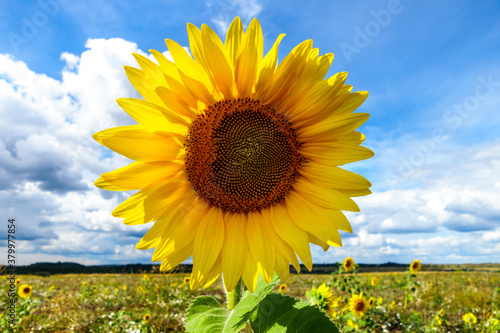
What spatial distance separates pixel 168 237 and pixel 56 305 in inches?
291

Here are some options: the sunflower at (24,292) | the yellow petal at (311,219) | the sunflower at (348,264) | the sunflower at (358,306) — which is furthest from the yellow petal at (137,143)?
the sunflower at (24,292)

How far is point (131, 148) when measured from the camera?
1764 mm

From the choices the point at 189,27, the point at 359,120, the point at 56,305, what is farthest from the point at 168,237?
the point at 56,305

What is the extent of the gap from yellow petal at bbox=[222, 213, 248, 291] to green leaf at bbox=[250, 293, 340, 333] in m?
0.20

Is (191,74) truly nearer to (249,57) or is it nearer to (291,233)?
(249,57)

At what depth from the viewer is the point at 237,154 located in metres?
1.97

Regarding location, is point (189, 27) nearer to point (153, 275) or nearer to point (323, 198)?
point (323, 198)

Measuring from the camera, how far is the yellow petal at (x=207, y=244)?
5.96ft

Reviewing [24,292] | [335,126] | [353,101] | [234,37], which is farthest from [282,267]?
[24,292]

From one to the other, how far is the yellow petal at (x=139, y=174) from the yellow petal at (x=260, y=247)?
53 centimetres

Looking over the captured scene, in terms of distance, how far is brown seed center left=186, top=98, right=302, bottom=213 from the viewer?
1.93 m

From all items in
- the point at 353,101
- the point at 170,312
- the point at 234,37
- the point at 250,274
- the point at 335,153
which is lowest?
the point at 170,312

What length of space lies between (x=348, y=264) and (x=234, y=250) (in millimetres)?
6223

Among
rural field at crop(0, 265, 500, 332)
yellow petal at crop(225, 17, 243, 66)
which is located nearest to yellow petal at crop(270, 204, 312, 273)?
yellow petal at crop(225, 17, 243, 66)
